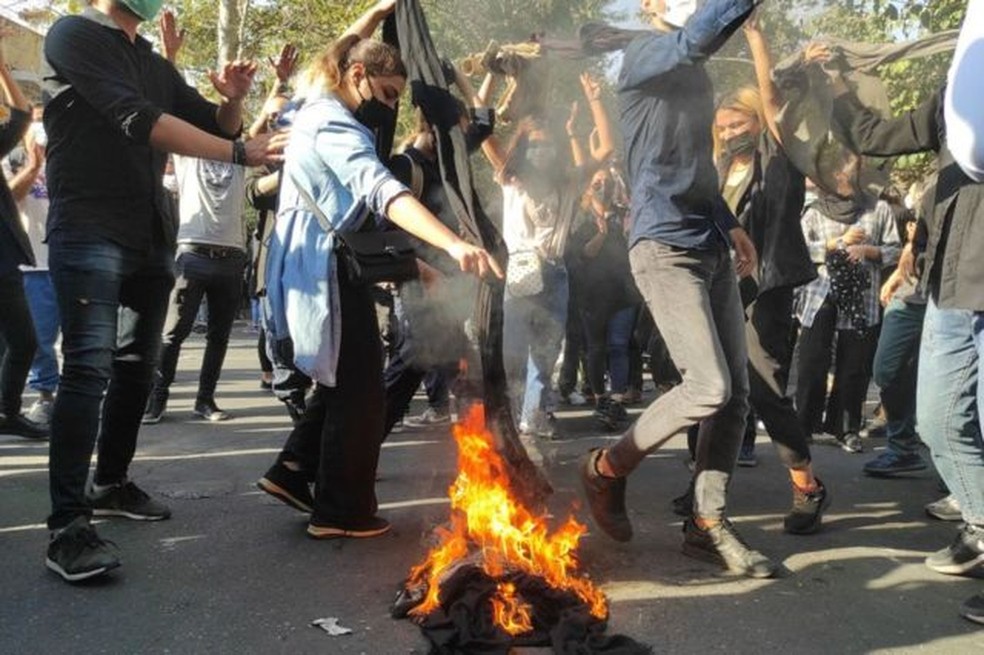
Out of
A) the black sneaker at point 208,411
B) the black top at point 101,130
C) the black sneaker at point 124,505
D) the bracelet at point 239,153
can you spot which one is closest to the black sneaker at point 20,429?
the black sneaker at point 208,411

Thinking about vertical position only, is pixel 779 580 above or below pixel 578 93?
below

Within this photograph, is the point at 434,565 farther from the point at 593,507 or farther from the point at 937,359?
the point at 937,359

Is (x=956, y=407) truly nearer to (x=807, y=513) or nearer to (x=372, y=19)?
(x=807, y=513)

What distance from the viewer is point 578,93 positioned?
4777 millimetres

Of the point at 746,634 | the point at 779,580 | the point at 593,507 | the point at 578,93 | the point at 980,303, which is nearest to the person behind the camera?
the point at 746,634

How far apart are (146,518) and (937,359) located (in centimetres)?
338

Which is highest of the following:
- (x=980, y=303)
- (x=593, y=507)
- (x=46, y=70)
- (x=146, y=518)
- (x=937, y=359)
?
(x=46, y=70)

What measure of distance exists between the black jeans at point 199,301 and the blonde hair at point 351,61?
9.95ft

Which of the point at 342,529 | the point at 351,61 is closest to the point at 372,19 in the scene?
the point at 351,61

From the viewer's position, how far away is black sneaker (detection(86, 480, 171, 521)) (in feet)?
13.0

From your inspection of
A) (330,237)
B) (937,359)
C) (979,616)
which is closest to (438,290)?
(330,237)

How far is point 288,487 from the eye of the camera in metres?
3.96

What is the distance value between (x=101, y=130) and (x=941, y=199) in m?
3.18

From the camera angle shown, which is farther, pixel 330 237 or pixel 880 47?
pixel 880 47
